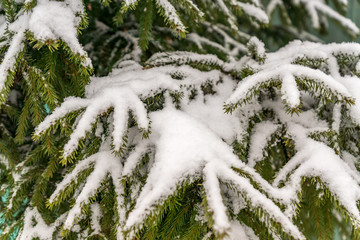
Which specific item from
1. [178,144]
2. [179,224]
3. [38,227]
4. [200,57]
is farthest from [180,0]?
[38,227]

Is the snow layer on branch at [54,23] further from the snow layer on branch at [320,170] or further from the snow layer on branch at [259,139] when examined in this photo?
the snow layer on branch at [320,170]

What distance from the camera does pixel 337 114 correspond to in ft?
3.61

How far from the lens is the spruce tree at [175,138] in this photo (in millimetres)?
853

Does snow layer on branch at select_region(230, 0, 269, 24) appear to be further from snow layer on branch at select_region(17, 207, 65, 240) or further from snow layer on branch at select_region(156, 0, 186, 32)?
snow layer on branch at select_region(17, 207, 65, 240)

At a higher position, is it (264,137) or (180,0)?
(180,0)

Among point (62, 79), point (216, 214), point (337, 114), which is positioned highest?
point (62, 79)

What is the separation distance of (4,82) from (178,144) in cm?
64

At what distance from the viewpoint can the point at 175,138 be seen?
3.12 feet

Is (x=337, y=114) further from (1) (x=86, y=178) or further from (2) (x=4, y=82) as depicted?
(2) (x=4, y=82)

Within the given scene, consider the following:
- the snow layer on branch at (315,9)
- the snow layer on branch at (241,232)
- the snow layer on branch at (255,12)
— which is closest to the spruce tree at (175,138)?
the snow layer on branch at (241,232)

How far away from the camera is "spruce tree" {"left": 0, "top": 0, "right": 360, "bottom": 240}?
0.85 m

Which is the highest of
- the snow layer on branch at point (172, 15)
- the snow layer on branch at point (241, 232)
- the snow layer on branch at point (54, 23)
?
the snow layer on branch at point (54, 23)

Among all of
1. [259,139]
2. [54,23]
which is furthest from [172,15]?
[259,139]

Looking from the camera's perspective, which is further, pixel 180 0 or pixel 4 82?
pixel 180 0
